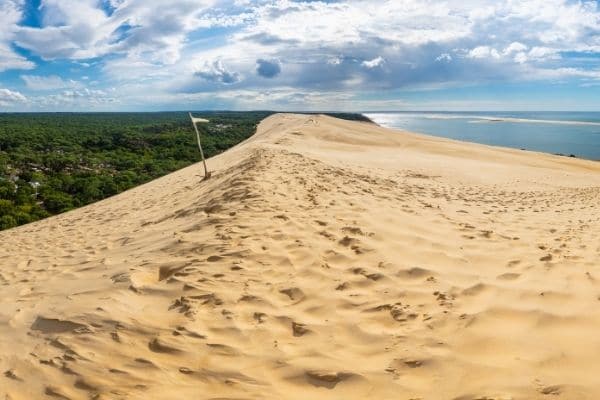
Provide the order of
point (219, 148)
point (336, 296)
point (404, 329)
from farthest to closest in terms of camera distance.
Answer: point (219, 148)
point (336, 296)
point (404, 329)

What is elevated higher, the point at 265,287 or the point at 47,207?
the point at 265,287

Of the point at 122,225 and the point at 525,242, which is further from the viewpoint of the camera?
the point at 122,225

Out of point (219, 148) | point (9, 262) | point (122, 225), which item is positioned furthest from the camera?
point (219, 148)

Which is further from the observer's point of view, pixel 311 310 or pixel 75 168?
pixel 75 168

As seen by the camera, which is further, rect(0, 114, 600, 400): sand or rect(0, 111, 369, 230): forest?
rect(0, 111, 369, 230): forest

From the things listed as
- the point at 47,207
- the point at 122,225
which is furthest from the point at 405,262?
the point at 47,207

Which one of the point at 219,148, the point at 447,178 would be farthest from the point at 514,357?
the point at 219,148

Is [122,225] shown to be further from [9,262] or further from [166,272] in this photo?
[166,272]

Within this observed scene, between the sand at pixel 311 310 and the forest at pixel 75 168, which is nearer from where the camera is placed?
the sand at pixel 311 310
